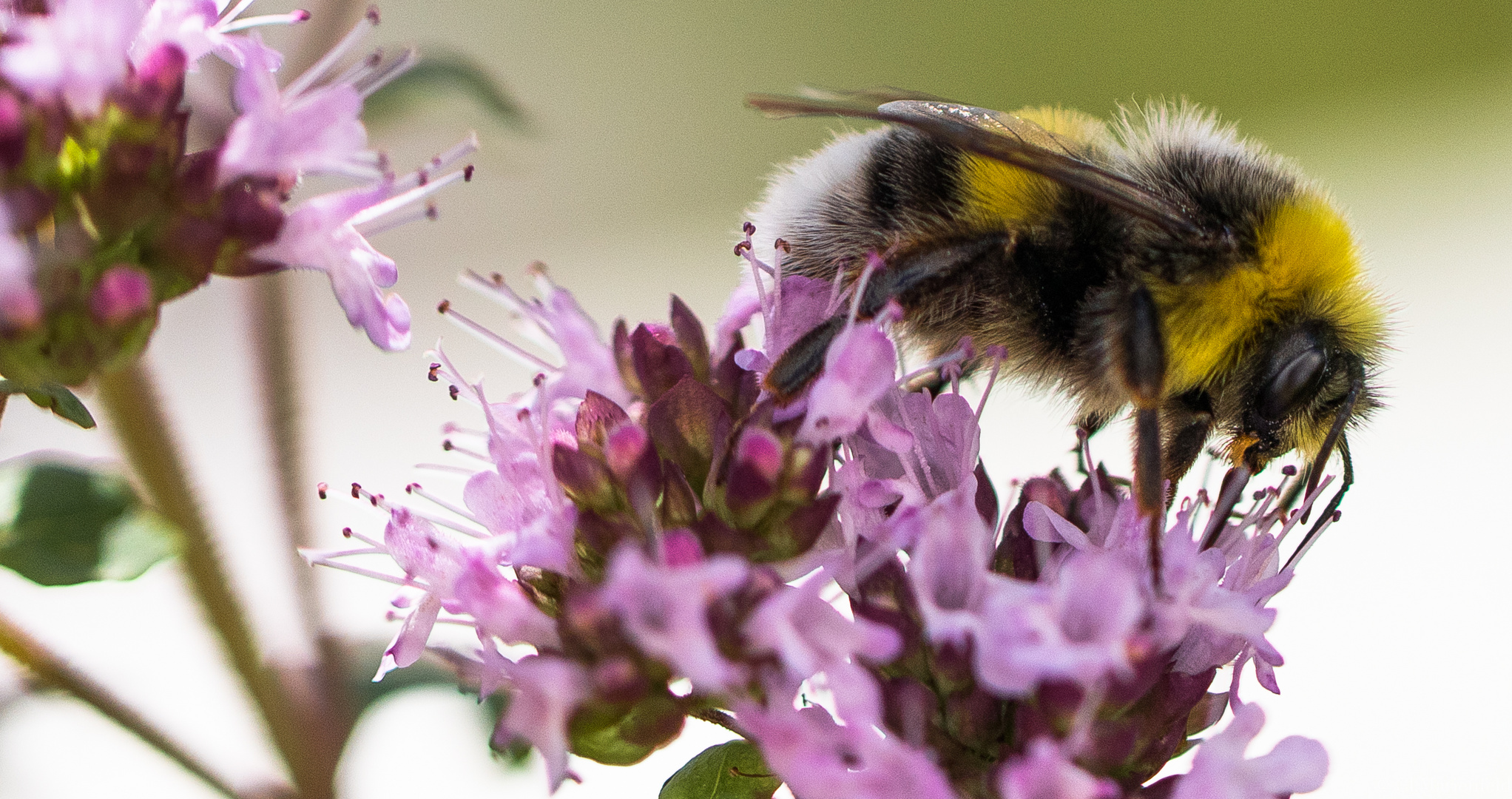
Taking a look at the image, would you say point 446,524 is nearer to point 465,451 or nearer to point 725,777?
point 465,451

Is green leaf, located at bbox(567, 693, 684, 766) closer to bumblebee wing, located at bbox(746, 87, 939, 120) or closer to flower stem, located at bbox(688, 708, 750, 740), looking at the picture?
flower stem, located at bbox(688, 708, 750, 740)

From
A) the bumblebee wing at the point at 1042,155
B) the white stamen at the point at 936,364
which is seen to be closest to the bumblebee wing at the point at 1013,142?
the bumblebee wing at the point at 1042,155

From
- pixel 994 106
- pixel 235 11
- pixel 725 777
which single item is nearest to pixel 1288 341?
pixel 725 777

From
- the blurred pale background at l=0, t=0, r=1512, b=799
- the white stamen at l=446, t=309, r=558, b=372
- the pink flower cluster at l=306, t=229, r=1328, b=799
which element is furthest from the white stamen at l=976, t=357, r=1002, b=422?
the blurred pale background at l=0, t=0, r=1512, b=799

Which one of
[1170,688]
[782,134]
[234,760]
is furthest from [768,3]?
[1170,688]

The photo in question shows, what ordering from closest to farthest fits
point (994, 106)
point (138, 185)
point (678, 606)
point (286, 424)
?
point (678, 606)
point (138, 185)
point (286, 424)
point (994, 106)

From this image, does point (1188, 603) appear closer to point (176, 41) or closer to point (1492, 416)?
point (176, 41)

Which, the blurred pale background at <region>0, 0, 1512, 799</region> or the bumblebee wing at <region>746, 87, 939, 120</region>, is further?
the blurred pale background at <region>0, 0, 1512, 799</region>
